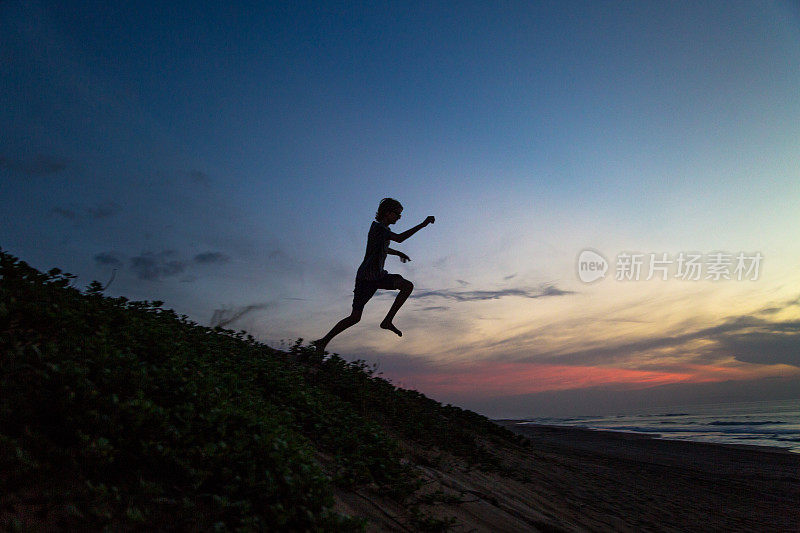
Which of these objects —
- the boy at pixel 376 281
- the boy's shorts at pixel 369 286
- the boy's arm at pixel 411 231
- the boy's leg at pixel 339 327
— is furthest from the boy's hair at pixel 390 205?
the boy's leg at pixel 339 327

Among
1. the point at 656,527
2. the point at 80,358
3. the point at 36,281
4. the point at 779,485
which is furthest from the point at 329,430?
the point at 779,485

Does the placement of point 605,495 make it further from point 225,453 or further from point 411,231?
point 225,453

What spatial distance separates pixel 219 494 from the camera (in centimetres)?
329

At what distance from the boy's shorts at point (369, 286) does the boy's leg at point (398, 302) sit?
97 millimetres

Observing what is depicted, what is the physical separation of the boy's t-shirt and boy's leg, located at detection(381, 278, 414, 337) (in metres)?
0.46

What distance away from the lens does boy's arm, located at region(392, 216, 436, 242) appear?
8.96 m

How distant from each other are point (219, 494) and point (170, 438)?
61 centimetres

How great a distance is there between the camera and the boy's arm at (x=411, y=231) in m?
8.96

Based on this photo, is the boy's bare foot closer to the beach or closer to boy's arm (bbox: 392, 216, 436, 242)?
boy's arm (bbox: 392, 216, 436, 242)

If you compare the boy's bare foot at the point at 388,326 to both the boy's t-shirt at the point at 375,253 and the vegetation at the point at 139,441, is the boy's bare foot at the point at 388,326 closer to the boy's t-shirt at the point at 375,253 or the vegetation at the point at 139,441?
the boy's t-shirt at the point at 375,253

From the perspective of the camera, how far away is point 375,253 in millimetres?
9383

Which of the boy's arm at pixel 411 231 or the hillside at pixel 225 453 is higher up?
the boy's arm at pixel 411 231

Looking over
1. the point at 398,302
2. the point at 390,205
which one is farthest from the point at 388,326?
the point at 390,205

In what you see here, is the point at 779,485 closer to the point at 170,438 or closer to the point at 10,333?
the point at 170,438
